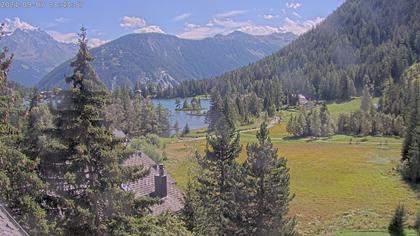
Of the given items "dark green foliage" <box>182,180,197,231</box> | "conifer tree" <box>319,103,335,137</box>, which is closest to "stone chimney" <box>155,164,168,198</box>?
"dark green foliage" <box>182,180,197,231</box>

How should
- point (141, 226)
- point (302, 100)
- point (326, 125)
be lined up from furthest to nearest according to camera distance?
point (302, 100) → point (326, 125) → point (141, 226)

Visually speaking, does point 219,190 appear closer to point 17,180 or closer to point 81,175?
point 17,180

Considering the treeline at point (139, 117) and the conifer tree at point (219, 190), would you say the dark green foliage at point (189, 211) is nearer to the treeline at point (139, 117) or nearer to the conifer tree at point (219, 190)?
the conifer tree at point (219, 190)

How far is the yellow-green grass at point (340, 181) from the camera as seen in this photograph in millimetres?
47000

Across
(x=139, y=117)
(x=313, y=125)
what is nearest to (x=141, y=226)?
(x=313, y=125)

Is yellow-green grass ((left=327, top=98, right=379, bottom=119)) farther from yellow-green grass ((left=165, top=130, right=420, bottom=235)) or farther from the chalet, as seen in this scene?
yellow-green grass ((left=165, top=130, right=420, bottom=235))

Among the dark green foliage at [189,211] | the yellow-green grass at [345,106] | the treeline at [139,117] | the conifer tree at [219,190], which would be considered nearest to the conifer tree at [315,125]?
the yellow-green grass at [345,106]

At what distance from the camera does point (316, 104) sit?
7205 inches

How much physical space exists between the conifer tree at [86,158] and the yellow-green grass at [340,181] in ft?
102

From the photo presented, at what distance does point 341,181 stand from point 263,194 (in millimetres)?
44307

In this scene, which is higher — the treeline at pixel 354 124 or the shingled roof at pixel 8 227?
the shingled roof at pixel 8 227

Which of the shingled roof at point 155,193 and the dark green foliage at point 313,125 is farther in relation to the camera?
the dark green foliage at point 313,125

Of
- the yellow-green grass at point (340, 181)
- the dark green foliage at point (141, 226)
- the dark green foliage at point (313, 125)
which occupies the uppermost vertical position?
the dark green foliage at point (141, 226)

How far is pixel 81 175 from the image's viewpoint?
49.2 feet
